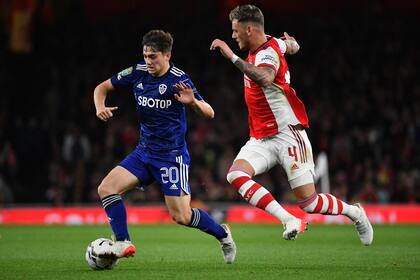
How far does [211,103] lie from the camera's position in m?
22.1

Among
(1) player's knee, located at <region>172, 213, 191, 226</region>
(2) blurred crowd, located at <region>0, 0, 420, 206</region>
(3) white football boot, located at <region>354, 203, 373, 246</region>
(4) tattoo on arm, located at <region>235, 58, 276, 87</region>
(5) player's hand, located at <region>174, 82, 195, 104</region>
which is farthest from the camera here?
(2) blurred crowd, located at <region>0, 0, 420, 206</region>

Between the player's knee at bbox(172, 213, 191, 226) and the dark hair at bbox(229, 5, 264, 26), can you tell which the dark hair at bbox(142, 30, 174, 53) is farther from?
the player's knee at bbox(172, 213, 191, 226)

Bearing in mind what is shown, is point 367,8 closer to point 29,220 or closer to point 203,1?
point 203,1

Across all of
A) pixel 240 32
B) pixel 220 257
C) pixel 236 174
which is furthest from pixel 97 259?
pixel 240 32

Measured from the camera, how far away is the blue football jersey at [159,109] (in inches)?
336

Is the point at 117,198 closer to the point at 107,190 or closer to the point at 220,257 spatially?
the point at 107,190

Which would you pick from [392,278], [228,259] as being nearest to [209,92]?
[228,259]

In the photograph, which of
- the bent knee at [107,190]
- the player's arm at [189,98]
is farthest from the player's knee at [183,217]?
the player's arm at [189,98]

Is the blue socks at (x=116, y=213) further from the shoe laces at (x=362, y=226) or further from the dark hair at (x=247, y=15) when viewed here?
the shoe laces at (x=362, y=226)

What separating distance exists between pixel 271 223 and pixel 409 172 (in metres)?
3.47

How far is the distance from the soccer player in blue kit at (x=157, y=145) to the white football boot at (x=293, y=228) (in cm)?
110

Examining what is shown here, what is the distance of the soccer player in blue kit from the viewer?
8.40 metres

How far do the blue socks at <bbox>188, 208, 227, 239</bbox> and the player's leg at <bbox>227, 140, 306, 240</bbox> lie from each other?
0.48m

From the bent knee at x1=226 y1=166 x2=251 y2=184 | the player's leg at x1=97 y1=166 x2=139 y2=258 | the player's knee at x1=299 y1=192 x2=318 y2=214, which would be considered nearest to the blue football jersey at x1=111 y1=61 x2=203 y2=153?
the player's leg at x1=97 y1=166 x2=139 y2=258
